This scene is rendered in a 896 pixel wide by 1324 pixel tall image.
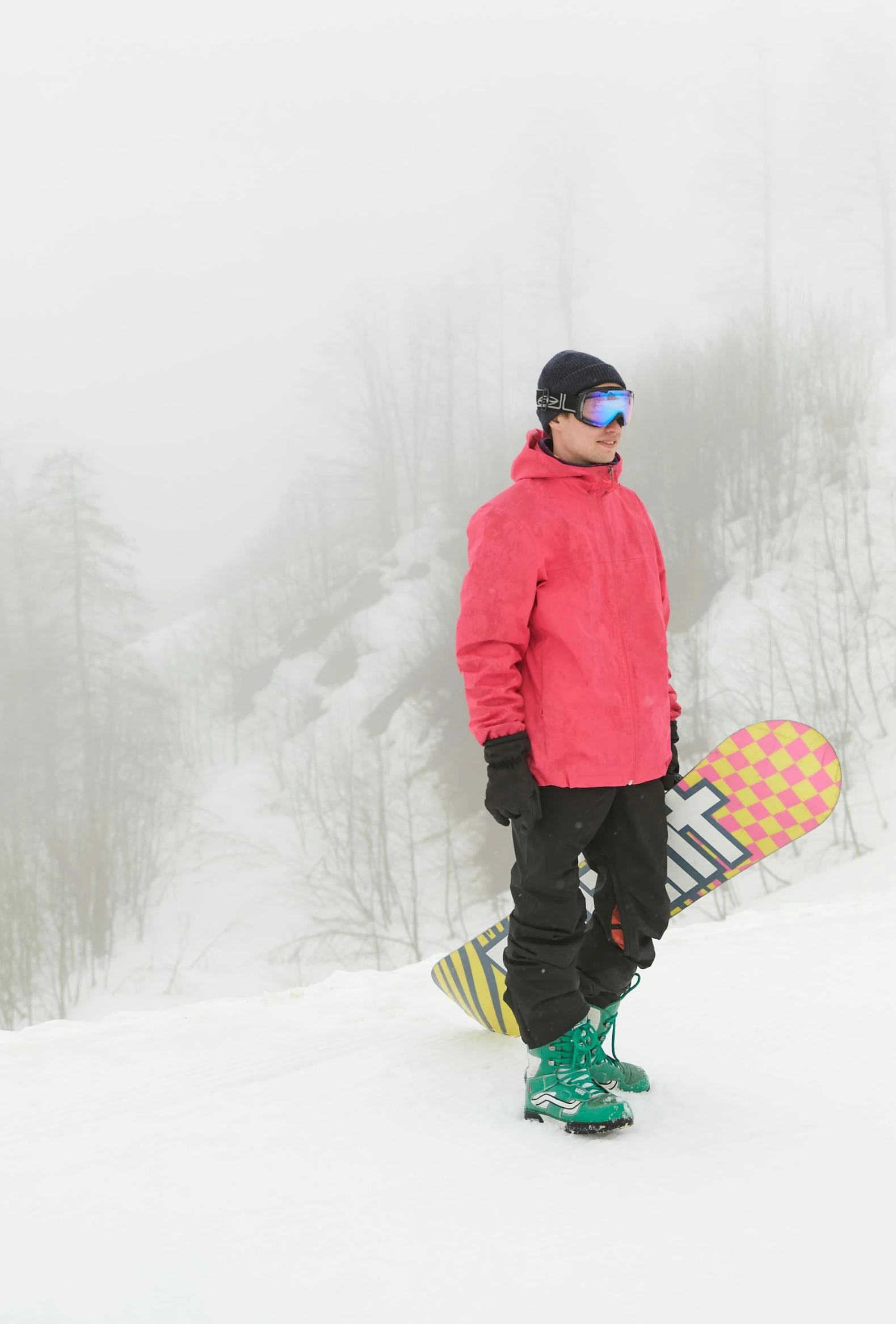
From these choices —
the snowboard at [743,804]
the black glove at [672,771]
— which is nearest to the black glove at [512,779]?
the black glove at [672,771]

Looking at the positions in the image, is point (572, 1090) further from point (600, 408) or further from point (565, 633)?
point (600, 408)

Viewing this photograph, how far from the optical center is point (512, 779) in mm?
1735

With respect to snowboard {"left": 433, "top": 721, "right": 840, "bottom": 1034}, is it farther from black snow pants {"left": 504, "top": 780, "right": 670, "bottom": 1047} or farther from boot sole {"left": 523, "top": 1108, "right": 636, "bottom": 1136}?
boot sole {"left": 523, "top": 1108, "right": 636, "bottom": 1136}

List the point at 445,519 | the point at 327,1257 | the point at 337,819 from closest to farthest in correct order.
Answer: the point at 327,1257 → the point at 337,819 → the point at 445,519

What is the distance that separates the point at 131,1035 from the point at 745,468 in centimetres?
2062

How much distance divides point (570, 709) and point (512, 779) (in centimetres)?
19

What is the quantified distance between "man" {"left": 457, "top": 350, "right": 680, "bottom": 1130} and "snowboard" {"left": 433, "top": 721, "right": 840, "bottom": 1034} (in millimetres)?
262

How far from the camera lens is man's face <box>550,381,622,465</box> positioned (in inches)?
74.4

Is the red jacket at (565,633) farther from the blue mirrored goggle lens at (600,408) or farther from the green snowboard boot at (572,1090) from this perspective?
the green snowboard boot at (572,1090)

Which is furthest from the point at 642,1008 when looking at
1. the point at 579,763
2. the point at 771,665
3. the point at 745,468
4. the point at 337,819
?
the point at 745,468

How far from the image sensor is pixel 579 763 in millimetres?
1778

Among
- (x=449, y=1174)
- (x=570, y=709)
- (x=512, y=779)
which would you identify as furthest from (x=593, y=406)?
(x=449, y=1174)

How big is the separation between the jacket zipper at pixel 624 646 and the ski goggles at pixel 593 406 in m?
0.16

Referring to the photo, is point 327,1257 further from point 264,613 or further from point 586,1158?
point 264,613
